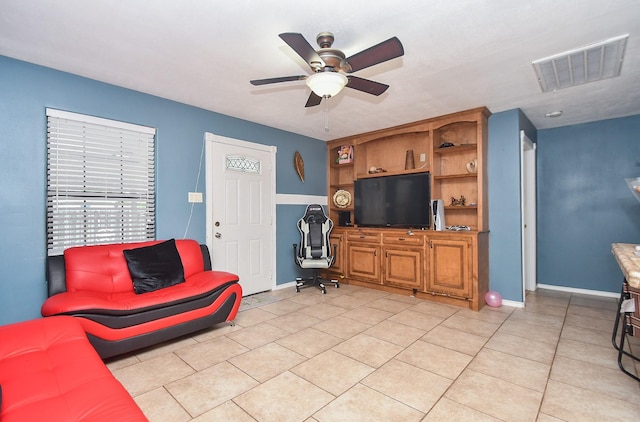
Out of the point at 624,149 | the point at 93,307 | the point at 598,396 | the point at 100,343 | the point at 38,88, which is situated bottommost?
the point at 598,396

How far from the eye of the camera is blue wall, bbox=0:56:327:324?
2.52 metres

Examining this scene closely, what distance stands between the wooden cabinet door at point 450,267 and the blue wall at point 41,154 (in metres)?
3.02

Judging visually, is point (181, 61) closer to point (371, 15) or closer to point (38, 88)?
point (38, 88)

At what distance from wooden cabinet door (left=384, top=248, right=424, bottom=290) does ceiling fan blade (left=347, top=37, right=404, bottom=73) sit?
9.16 ft

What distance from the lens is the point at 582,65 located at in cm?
263

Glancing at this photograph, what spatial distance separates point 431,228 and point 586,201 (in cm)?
236

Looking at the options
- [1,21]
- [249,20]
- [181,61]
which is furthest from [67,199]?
[249,20]

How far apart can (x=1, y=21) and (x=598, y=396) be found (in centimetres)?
467

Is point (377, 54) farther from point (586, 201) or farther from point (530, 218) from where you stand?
point (586, 201)

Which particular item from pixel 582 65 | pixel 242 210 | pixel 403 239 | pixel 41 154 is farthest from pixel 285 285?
pixel 582 65

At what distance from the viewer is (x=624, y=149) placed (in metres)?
4.12

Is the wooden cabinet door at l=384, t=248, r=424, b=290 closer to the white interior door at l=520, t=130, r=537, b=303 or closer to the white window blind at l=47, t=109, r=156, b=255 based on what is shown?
the white interior door at l=520, t=130, r=537, b=303

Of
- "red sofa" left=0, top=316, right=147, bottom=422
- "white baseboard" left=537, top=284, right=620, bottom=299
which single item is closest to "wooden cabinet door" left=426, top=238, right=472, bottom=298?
"white baseboard" left=537, top=284, right=620, bottom=299

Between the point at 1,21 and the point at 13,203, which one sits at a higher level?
the point at 1,21
